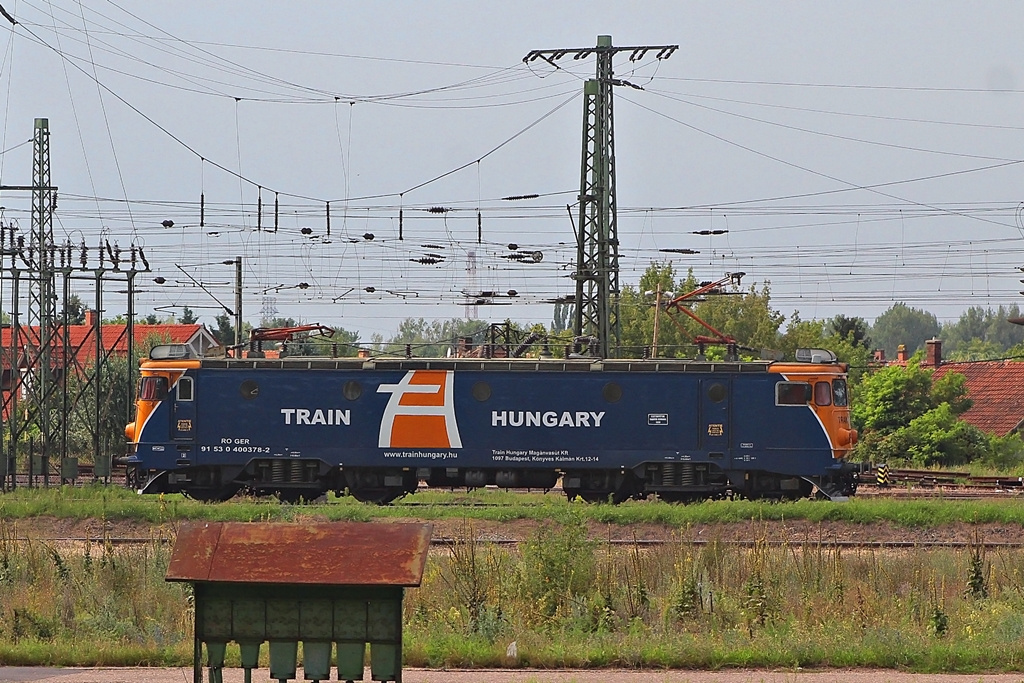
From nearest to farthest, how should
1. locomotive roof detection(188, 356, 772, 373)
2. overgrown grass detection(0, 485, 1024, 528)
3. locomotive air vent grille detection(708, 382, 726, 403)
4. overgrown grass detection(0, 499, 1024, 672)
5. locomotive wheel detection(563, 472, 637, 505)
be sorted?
overgrown grass detection(0, 499, 1024, 672)
overgrown grass detection(0, 485, 1024, 528)
locomotive air vent grille detection(708, 382, 726, 403)
locomotive roof detection(188, 356, 772, 373)
locomotive wheel detection(563, 472, 637, 505)

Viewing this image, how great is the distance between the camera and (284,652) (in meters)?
8.39

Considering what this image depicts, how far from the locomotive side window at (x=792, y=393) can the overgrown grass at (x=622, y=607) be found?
947 centimetres

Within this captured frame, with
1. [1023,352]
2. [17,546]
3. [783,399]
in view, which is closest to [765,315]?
[1023,352]

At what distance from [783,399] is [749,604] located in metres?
13.9

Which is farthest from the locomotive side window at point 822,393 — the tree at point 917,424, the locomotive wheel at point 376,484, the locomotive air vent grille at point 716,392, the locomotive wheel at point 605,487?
the tree at point 917,424

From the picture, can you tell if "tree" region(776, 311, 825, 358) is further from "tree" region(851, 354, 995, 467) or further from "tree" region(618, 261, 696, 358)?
"tree" region(851, 354, 995, 467)

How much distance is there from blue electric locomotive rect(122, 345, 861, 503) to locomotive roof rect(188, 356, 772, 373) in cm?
3

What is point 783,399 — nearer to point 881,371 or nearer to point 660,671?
point 660,671

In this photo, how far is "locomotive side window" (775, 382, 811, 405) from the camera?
87.7 ft

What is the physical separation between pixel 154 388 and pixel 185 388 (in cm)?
79

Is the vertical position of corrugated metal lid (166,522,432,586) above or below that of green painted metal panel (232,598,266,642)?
above

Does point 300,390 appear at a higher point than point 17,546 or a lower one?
higher

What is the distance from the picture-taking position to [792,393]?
2677cm

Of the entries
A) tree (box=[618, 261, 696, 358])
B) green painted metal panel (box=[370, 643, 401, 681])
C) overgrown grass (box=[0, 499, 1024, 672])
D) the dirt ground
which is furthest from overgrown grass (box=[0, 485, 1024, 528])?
tree (box=[618, 261, 696, 358])
